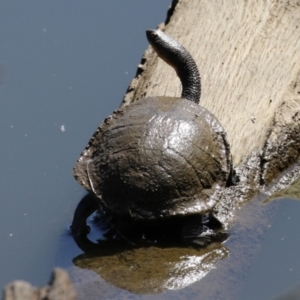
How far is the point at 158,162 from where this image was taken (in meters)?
3.89

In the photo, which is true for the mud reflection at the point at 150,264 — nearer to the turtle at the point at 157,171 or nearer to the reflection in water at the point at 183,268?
the reflection in water at the point at 183,268

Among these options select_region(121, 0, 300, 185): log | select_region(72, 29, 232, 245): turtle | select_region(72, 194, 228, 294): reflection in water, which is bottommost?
select_region(72, 194, 228, 294): reflection in water

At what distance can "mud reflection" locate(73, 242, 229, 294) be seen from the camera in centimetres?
365

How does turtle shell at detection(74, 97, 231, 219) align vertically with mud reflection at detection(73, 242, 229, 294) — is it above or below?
above

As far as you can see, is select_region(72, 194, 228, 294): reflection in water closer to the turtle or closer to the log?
the turtle

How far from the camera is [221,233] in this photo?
415 centimetres

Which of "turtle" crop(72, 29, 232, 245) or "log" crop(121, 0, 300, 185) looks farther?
"log" crop(121, 0, 300, 185)

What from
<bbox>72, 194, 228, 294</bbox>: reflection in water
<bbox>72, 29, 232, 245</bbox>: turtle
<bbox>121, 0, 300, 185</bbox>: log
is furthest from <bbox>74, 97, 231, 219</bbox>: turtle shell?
<bbox>121, 0, 300, 185</bbox>: log

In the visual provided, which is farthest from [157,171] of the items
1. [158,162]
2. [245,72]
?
[245,72]

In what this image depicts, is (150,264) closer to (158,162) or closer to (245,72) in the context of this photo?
(158,162)

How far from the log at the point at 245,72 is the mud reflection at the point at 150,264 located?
29.4 inches

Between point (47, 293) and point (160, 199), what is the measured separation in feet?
3.48

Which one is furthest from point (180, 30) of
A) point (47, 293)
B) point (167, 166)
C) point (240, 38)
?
point (47, 293)

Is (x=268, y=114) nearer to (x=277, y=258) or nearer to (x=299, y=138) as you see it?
(x=299, y=138)
